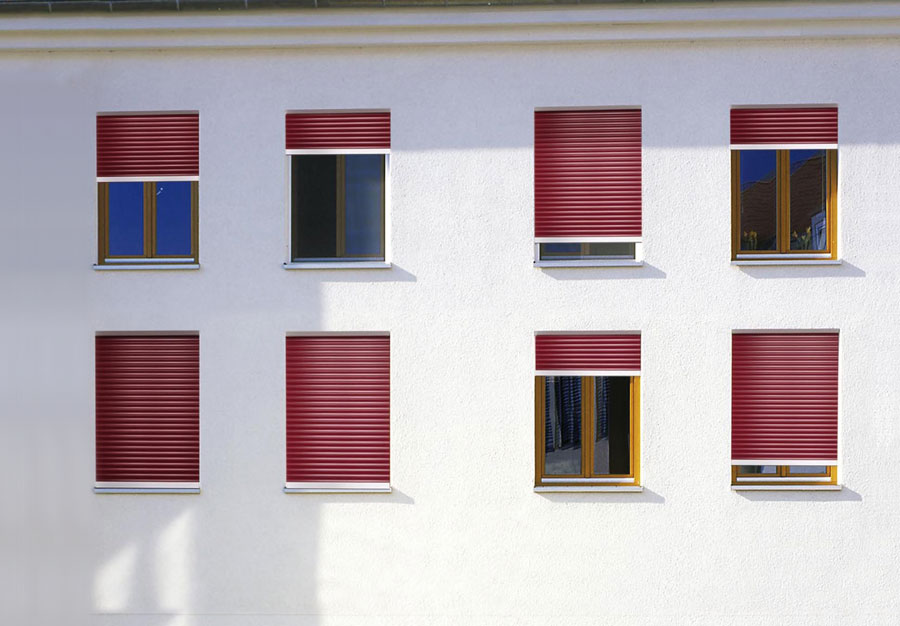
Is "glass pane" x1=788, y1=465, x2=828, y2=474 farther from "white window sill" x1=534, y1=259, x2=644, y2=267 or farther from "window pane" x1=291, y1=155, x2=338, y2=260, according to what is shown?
"window pane" x1=291, y1=155, x2=338, y2=260

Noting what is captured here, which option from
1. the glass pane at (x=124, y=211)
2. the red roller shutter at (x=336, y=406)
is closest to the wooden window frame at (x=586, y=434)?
the red roller shutter at (x=336, y=406)

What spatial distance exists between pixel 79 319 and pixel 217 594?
3215 millimetres

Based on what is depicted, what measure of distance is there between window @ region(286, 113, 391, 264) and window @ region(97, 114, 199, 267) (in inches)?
44.3

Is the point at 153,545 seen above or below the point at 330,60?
below

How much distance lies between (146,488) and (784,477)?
262 inches

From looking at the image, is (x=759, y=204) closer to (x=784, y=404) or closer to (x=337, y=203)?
(x=784, y=404)

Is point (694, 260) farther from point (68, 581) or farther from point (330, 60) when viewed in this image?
point (68, 581)

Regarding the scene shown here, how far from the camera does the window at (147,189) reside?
8.38m

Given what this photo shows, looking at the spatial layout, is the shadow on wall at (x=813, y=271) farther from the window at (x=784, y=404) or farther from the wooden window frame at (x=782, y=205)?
the window at (x=784, y=404)

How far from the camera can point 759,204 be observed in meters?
8.29

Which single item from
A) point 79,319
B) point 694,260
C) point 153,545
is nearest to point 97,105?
point 79,319

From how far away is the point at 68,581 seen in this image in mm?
8188

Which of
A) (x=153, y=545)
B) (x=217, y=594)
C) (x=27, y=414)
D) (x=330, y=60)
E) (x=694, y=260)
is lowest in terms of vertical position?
(x=217, y=594)

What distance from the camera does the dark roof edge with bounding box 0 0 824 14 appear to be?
795 centimetres
